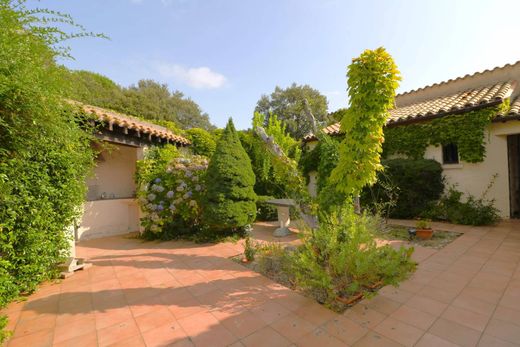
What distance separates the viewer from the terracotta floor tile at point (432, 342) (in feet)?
7.55

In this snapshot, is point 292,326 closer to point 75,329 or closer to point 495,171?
point 75,329

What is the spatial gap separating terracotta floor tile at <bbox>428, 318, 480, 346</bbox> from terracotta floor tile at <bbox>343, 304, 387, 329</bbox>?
1.74 feet

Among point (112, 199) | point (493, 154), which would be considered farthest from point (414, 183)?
point (112, 199)

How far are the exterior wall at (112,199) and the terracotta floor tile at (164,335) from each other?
5703mm

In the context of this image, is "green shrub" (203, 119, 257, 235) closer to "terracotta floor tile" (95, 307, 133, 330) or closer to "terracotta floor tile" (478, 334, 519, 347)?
"terracotta floor tile" (95, 307, 133, 330)

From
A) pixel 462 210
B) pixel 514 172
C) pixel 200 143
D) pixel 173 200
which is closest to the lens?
pixel 173 200

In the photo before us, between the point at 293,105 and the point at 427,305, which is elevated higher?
the point at 293,105

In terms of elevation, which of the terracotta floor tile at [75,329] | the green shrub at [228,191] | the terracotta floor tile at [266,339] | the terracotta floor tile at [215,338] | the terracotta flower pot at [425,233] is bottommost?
the terracotta floor tile at [75,329]

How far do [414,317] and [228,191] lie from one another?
15.6 ft

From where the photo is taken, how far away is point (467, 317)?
2.73 meters

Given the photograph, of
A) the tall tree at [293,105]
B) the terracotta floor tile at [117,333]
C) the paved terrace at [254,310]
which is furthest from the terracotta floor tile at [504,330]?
the tall tree at [293,105]

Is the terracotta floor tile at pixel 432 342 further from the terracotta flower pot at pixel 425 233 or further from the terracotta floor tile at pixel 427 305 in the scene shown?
the terracotta flower pot at pixel 425 233

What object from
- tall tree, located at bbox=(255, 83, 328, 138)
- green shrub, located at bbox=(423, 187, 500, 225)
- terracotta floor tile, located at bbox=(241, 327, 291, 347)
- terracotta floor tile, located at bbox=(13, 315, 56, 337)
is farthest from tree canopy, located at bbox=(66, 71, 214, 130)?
green shrub, located at bbox=(423, 187, 500, 225)

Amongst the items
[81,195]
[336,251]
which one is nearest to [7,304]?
[81,195]
